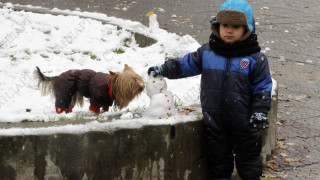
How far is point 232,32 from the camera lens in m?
3.72

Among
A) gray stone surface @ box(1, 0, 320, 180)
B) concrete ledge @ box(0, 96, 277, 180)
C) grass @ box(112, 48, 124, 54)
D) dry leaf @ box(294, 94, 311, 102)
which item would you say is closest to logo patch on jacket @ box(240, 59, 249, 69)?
concrete ledge @ box(0, 96, 277, 180)

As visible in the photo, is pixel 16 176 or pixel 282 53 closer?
pixel 16 176

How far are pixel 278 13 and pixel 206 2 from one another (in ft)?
6.77

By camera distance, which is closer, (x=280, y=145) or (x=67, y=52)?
(x=280, y=145)

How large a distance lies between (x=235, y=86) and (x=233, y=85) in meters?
0.02

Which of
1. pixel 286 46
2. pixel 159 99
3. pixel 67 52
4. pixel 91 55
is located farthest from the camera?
pixel 286 46

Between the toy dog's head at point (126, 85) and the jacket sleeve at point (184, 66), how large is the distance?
1.45 ft

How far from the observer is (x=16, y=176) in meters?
3.55

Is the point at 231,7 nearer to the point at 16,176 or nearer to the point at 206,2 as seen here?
the point at 16,176

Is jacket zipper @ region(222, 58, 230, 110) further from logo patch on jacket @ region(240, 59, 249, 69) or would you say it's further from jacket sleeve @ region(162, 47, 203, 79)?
jacket sleeve @ region(162, 47, 203, 79)

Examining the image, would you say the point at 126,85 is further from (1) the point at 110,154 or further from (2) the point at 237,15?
Answer: (2) the point at 237,15

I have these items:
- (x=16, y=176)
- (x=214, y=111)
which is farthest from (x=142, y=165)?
(x=16, y=176)

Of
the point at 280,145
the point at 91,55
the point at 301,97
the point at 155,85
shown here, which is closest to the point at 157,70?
the point at 155,85

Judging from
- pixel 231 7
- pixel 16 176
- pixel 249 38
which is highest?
pixel 231 7
